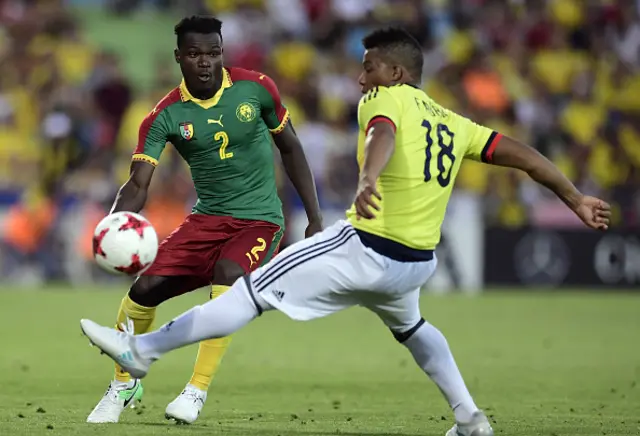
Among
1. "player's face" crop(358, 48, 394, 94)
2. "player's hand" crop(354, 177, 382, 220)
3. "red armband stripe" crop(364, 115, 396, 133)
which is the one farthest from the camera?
"player's face" crop(358, 48, 394, 94)

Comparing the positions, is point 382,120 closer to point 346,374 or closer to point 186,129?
point 186,129

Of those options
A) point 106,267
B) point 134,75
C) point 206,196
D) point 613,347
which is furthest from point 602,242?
point 106,267

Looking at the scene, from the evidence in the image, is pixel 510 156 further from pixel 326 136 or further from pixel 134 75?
pixel 134 75

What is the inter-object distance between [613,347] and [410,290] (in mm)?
6780

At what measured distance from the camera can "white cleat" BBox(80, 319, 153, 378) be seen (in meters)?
6.01

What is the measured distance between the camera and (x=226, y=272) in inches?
286

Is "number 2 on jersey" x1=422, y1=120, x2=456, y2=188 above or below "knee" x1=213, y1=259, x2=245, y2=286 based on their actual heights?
above

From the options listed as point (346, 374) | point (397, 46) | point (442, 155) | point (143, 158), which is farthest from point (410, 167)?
point (346, 374)

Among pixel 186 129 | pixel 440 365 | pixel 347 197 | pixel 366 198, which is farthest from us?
pixel 347 197

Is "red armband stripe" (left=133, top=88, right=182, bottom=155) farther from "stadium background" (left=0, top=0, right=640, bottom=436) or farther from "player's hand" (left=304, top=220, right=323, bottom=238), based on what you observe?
"stadium background" (left=0, top=0, right=640, bottom=436)

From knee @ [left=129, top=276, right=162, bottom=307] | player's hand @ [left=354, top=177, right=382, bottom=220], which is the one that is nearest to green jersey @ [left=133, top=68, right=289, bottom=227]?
knee @ [left=129, top=276, right=162, bottom=307]

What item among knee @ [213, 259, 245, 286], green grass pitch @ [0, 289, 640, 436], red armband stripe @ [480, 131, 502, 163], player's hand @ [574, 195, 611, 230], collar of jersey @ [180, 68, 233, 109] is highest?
collar of jersey @ [180, 68, 233, 109]

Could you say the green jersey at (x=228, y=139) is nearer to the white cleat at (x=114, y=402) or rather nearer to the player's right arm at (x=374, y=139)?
the white cleat at (x=114, y=402)

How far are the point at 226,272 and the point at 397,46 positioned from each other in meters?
1.81
